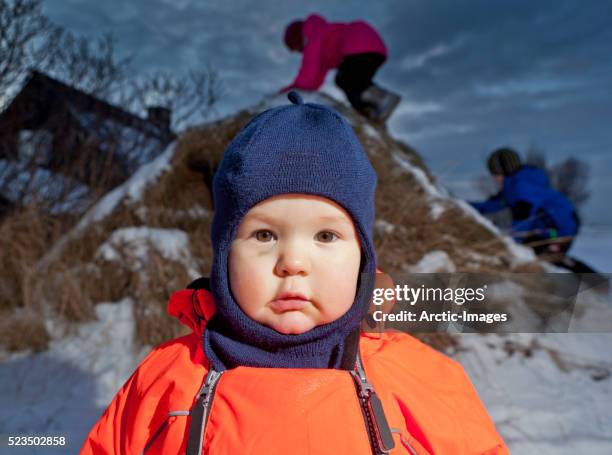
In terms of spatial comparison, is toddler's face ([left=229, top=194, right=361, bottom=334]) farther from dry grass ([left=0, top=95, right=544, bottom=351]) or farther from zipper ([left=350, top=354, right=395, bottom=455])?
dry grass ([left=0, top=95, right=544, bottom=351])

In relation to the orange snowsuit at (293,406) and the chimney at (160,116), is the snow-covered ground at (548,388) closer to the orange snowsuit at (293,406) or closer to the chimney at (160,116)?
the orange snowsuit at (293,406)

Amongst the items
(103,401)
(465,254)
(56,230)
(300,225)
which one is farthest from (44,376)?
(465,254)

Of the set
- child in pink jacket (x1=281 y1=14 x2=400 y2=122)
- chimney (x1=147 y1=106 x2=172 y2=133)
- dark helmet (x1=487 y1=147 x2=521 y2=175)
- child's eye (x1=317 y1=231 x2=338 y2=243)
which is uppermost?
chimney (x1=147 y1=106 x2=172 y2=133)

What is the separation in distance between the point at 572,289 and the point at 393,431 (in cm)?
204

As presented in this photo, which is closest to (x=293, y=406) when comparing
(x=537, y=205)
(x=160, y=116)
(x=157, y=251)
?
(x=157, y=251)

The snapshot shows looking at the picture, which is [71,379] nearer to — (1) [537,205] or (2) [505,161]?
(1) [537,205]

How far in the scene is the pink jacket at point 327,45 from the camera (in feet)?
14.2

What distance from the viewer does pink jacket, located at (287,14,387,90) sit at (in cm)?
432

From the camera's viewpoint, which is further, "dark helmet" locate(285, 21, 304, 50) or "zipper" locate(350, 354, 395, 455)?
"dark helmet" locate(285, 21, 304, 50)

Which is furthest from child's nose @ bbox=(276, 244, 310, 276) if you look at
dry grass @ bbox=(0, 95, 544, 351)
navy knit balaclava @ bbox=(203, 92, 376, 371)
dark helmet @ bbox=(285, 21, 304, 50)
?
dark helmet @ bbox=(285, 21, 304, 50)

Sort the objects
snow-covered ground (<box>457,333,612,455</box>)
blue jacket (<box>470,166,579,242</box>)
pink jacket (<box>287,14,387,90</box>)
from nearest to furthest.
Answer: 1. snow-covered ground (<box>457,333,612,455</box>)
2. pink jacket (<box>287,14,387,90</box>)
3. blue jacket (<box>470,166,579,242</box>)

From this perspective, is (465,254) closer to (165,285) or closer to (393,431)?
(165,285)

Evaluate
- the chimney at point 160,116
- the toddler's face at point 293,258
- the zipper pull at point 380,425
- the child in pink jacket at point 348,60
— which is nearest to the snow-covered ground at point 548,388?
the zipper pull at point 380,425

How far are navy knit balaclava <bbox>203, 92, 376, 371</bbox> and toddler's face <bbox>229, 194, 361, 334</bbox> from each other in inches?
1.1
